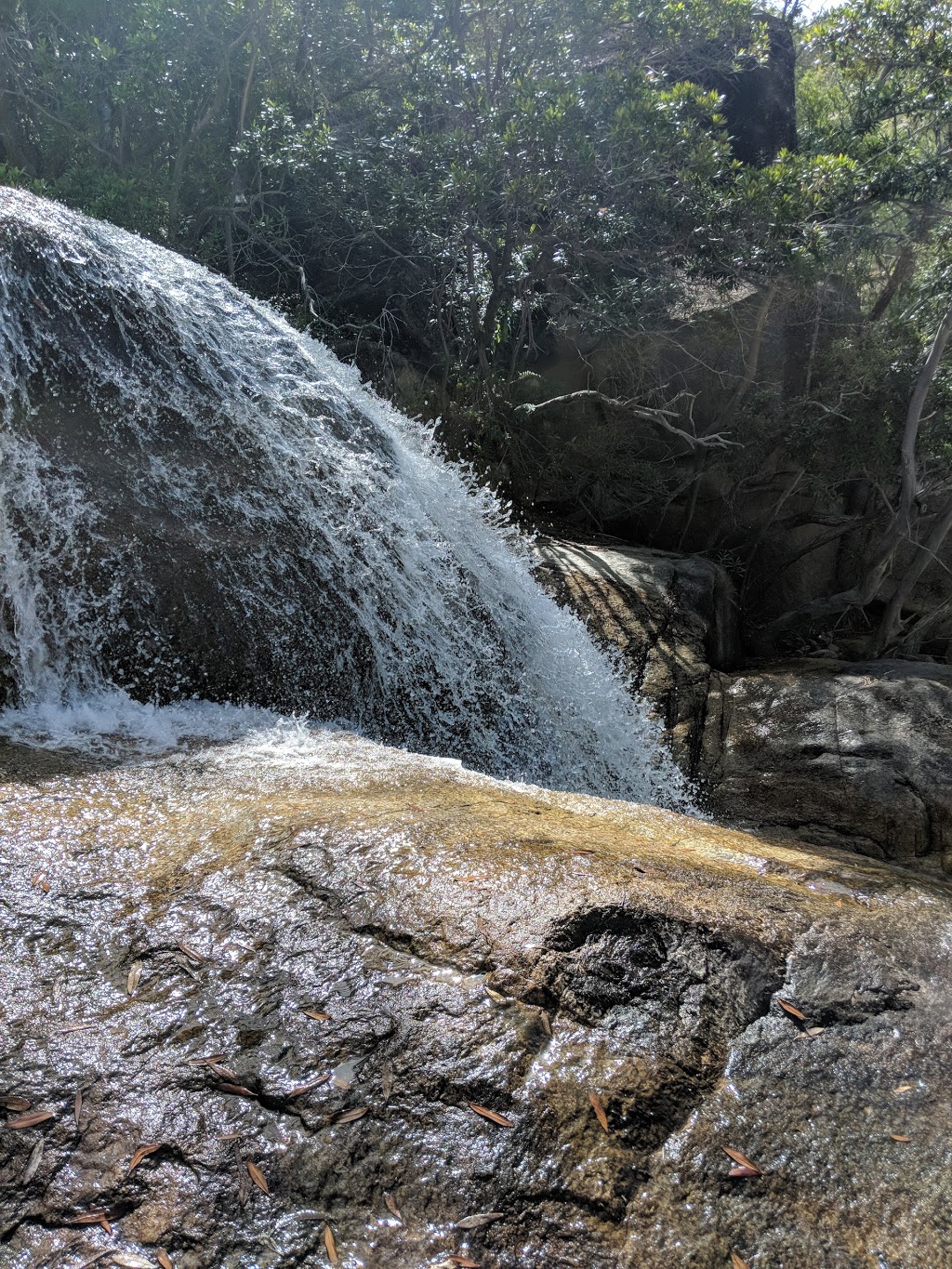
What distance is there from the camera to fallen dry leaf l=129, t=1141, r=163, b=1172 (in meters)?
1.57

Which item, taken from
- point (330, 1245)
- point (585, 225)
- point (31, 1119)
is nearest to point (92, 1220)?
point (31, 1119)

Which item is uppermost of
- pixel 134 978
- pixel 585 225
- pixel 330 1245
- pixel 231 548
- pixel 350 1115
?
pixel 585 225

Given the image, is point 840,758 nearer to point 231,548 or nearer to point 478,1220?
point 231,548

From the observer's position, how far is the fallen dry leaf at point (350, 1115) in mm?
1683

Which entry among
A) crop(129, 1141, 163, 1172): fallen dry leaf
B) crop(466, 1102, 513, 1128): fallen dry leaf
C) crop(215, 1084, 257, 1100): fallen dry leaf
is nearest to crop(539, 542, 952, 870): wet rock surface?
crop(466, 1102, 513, 1128): fallen dry leaf

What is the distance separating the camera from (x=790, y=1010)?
1985 mm

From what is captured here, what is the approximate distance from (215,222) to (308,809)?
756cm

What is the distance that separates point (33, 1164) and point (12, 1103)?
0.14 metres

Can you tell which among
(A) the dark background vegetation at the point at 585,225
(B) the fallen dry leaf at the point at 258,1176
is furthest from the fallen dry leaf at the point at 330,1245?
(A) the dark background vegetation at the point at 585,225

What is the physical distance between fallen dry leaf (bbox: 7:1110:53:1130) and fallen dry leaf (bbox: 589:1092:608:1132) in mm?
1067

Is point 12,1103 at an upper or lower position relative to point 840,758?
upper

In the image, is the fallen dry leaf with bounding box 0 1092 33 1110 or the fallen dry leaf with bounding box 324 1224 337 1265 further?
the fallen dry leaf with bounding box 0 1092 33 1110

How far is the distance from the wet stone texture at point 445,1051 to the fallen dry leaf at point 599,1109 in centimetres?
1

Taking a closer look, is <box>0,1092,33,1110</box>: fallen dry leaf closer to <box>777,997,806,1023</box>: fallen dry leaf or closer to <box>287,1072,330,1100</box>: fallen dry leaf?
<box>287,1072,330,1100</box>: fallen dry leaf
